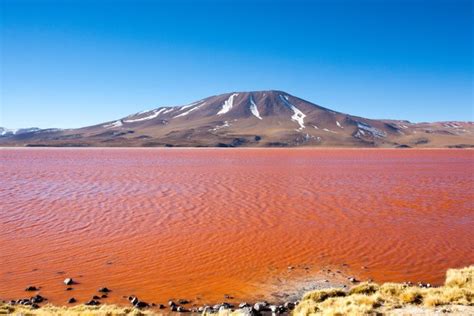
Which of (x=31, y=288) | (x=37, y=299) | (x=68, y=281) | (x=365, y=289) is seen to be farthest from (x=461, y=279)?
(x=31, y=288)

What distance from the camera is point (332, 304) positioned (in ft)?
26.7

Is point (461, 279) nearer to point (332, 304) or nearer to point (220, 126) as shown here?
point (332, 304)

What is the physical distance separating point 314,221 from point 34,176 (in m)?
26.6

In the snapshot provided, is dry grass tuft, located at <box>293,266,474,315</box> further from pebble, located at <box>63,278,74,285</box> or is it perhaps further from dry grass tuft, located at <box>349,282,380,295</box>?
pebble, located at <box>63,278,74,285</box>

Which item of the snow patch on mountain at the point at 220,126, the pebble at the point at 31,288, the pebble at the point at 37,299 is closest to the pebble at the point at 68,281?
the pebble at the point at 31,288

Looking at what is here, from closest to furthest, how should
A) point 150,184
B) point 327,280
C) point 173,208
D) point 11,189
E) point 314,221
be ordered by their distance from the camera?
point 327,280
point 314,221
point 173,208
point 11,189
point 150,184

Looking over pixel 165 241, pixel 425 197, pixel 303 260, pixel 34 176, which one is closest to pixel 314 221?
pixel 303 260

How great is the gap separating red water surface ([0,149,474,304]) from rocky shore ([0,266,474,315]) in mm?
558

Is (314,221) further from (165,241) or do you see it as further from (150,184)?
(150,184)

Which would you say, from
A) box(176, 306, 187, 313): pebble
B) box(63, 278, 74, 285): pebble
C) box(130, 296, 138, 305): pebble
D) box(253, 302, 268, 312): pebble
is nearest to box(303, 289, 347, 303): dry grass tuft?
box(253, 302, 268, 312): pebble

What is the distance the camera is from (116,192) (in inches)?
1009

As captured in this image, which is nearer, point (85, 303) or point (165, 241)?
point (85, 303)

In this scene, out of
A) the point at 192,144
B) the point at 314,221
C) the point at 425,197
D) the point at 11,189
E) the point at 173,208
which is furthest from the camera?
the point at 192,144

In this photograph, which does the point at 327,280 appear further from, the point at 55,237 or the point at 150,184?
the point at 150,184
